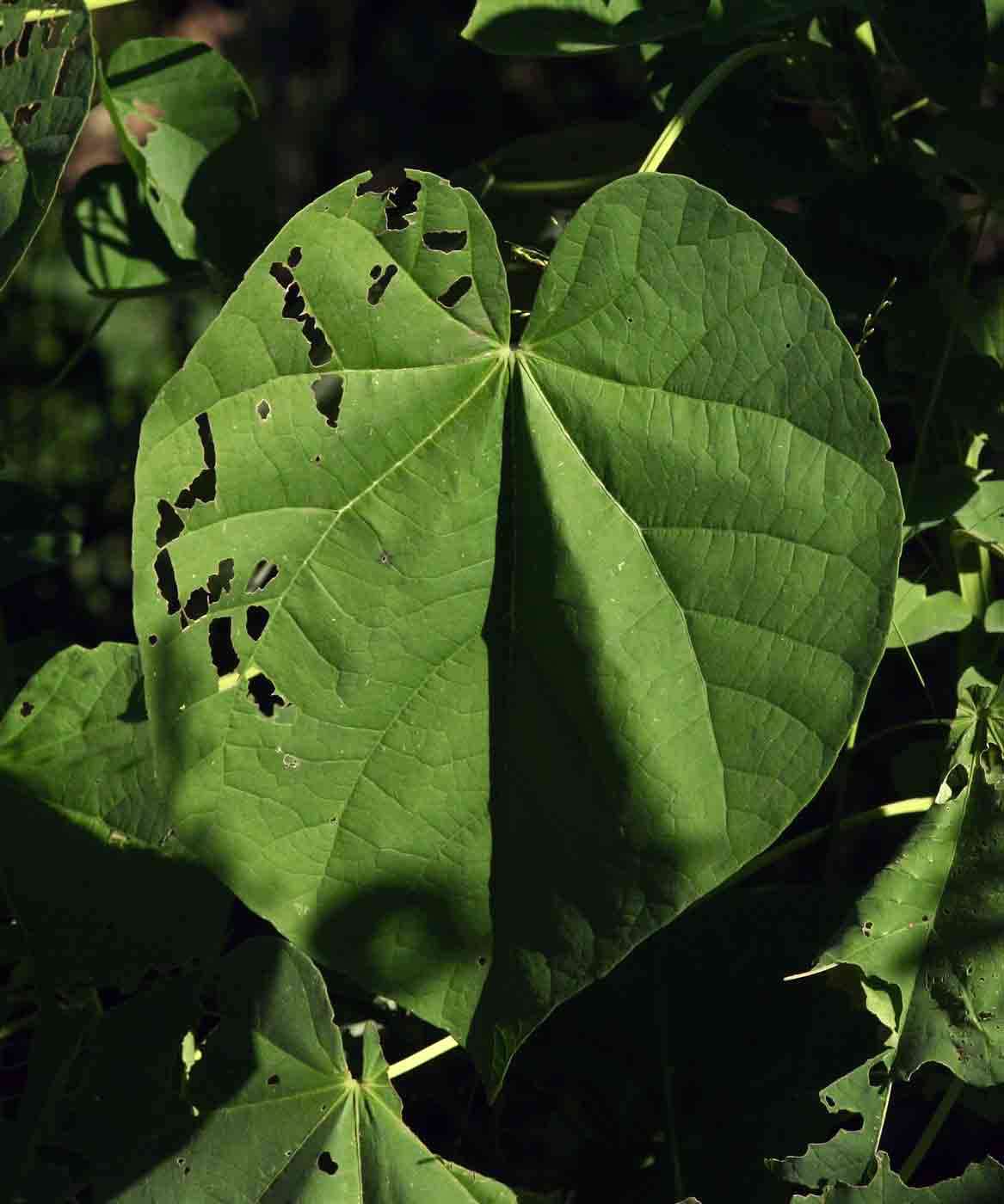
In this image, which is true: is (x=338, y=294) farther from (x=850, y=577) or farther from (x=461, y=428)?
(x=850, y=577)

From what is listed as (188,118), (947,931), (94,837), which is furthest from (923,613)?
(188,118)

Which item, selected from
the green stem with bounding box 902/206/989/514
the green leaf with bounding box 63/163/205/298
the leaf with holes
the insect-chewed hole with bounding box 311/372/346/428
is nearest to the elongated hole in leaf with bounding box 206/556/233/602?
the leaf with holes

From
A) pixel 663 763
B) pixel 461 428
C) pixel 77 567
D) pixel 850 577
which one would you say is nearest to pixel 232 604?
pixel 461 428

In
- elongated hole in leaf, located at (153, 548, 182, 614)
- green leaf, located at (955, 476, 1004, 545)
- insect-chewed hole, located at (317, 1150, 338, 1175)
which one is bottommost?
insect-chewed hole, located at (317, 1150, 338, 1175)

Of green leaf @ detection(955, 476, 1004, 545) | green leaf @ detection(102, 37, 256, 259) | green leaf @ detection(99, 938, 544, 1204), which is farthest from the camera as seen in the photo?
green leaf @ detection(102, 37, 256, 259)

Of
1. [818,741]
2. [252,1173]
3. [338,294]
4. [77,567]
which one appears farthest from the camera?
[77,567]

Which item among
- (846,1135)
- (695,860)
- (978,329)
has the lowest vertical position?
(846,1135)

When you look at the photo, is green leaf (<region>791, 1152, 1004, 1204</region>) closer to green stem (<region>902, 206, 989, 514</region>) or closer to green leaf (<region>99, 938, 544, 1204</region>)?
green leaf (<region>99, 938, 544, 1204</region>)

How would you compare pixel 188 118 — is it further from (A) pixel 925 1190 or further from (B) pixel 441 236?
(A) pixel 925 1190
